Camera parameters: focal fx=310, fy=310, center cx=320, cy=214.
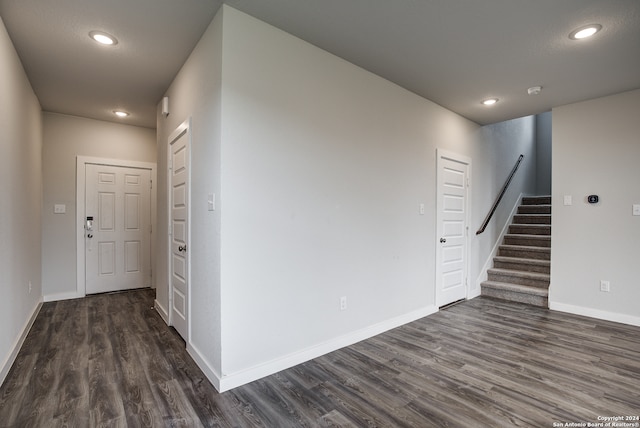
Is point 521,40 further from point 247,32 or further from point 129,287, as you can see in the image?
point 129,287

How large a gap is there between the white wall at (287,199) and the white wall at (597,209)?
A: 2.05 metres

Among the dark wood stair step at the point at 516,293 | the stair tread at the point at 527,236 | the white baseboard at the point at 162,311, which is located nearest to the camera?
the white baseboard at the point at 162,311

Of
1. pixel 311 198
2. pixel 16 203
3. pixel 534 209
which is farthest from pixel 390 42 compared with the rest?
pixel 534 209

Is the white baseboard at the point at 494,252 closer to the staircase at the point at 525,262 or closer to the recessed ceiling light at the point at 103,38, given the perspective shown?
the staircase at the point at 525,262

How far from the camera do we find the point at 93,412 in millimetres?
1934

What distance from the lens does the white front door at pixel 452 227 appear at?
13.2ft

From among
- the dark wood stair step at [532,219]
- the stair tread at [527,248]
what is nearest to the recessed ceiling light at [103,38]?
the stair tread at [527,248]

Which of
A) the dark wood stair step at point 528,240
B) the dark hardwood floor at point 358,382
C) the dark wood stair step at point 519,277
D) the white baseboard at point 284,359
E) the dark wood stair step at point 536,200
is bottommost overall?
the dark hardwood floor at point 358,382

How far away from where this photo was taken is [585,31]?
7.82 feet

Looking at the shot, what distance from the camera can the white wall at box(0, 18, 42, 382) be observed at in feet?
7.70

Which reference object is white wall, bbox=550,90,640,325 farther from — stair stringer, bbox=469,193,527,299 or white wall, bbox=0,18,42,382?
white wall, bbox=0,18,42,382

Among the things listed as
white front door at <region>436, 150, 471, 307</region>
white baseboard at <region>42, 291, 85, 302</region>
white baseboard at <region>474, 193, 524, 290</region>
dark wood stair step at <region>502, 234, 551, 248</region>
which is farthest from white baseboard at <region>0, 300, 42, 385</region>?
dark wood stair step at <region>502, 234, 551, 248</region>

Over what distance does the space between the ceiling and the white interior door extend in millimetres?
807

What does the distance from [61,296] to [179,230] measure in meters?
2.80
